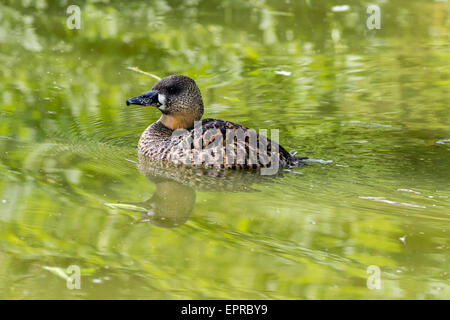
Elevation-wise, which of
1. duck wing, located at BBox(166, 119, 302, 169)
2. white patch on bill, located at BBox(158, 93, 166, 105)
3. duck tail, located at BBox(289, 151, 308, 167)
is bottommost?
duck tail, located at BBox(289, 151, 308, 167)

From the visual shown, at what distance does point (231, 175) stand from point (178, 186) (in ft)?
1.97

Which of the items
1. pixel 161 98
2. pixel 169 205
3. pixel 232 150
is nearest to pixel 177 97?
pixel 161 98

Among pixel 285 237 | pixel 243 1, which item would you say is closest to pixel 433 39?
pixel 243 1

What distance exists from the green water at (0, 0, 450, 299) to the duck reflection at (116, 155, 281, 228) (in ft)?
0.09

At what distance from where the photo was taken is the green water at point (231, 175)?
18.2 feet

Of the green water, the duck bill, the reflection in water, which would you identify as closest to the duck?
the duck bill

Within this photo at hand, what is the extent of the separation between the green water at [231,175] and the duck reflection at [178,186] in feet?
0.09

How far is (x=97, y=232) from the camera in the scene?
20.4ft

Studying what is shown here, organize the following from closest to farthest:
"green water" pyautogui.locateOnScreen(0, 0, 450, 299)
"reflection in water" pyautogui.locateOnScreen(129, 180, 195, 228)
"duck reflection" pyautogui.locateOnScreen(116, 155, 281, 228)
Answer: "green water" pyautogui.locateOnScreen(0, 0, 450, 299) < "reflection in water" pyautogui.locateOnScreen(129, 180, 195, 228) < "duck reflection" pyautogui.locateOnScreen(116, 155, 281, 228)

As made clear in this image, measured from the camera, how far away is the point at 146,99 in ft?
28.9

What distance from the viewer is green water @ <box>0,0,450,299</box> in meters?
5.54

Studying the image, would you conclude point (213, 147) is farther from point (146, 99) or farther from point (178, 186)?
point (146, 99)

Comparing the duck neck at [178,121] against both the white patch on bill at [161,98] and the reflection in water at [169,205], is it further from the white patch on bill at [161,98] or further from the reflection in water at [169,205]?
the reflection in water at [169,205]

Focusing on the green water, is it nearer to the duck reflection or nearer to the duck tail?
the duck reflection
